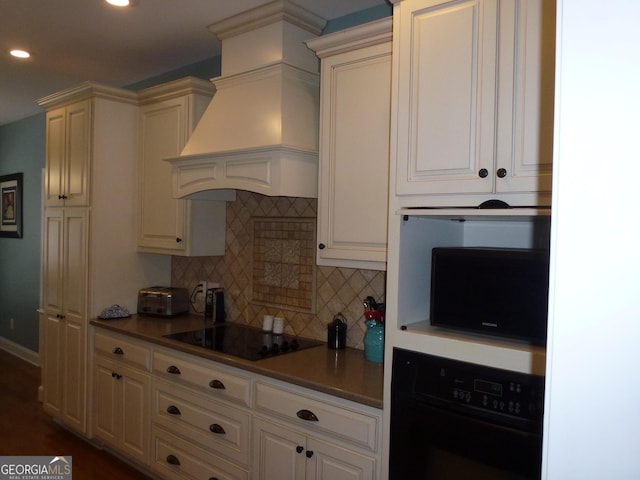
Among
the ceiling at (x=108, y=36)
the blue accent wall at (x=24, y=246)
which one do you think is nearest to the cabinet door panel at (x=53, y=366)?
the blue accent wall at (x=24, y=246)

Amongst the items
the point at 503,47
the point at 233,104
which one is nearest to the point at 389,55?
the point at 503,47

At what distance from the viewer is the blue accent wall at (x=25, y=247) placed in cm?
528

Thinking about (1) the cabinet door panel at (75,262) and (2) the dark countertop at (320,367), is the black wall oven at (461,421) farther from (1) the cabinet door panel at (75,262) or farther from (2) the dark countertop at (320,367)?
(1) the cabinet door panel at (75,262)

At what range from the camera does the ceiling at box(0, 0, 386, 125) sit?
2.57 meters

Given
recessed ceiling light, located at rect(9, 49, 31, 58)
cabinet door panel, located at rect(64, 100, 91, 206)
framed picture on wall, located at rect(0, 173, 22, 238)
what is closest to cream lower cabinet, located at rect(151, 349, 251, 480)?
cabinet door panel, located at rect(64, 100, 91, 206)

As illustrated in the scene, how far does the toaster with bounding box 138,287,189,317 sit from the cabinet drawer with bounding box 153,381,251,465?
699 millimetres

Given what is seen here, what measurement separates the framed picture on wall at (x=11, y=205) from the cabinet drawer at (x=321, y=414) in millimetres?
4825

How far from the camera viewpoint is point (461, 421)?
62.0 inches

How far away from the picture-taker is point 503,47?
1.52 metres

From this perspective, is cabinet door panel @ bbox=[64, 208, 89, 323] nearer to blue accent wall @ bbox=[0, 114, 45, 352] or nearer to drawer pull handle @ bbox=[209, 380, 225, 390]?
drawer pull handle @ bbox=[209, 380, 225, 390]

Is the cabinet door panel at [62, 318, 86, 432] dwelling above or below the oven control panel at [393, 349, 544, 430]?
below

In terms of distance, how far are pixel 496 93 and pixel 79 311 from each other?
9.88 feet

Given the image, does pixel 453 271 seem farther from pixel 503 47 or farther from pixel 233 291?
pixel 233 291

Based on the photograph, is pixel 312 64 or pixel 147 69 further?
→ pixel 147 69
